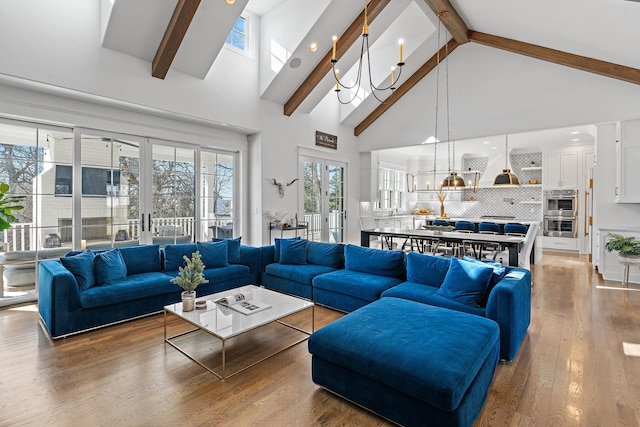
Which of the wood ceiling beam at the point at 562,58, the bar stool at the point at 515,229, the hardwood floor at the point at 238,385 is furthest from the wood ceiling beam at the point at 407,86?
the hardwood floor at the point at 238,385

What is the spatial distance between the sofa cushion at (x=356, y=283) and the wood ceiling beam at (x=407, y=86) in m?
4.66

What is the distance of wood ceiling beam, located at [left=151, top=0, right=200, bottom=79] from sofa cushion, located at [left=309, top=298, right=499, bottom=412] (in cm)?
387

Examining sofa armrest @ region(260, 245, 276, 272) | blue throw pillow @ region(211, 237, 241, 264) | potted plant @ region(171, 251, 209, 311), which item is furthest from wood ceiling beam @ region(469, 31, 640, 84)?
potted plant @ region(171, 251, 209, 311)

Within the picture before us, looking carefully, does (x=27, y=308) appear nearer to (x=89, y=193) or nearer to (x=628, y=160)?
(x=89, y=193)

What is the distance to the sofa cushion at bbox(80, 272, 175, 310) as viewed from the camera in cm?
317

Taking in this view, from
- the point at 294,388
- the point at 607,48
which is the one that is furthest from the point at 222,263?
the point at 607,48

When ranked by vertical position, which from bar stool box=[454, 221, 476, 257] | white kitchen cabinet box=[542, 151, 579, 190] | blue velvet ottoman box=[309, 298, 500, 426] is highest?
white kitchen cabinet box=[542, 151, 579, 190]

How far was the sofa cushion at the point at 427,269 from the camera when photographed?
3375 mm

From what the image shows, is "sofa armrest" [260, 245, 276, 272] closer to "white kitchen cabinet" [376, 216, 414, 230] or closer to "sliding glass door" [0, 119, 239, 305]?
"sliding glass door" [0, 119, 239, 305]

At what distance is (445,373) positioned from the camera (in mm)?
1702

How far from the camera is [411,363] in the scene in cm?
180

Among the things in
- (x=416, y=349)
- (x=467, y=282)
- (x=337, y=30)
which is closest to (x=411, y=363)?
(x=416, y=349)

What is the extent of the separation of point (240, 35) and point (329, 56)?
158 centimetres

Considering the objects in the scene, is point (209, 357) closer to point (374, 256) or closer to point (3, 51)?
point (374, 256)
